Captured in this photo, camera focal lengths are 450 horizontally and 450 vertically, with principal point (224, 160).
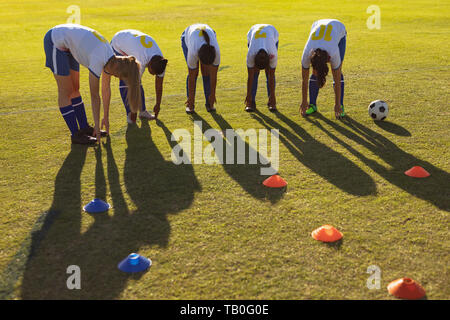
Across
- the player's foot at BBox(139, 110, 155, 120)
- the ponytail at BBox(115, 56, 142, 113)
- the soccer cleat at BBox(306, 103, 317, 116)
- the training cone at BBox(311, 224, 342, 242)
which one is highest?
the ponytail at BBox(115, 56, 142, 113)

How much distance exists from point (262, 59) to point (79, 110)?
117 inches

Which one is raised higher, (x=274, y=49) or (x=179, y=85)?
(x=274, y=49)

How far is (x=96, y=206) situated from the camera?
4688mm

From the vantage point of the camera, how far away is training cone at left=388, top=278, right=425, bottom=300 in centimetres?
329

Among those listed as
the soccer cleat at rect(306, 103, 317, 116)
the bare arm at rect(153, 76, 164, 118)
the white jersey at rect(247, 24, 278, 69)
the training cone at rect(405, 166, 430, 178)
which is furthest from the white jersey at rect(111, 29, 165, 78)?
the training cone at rect(405, 166, 430, 178)

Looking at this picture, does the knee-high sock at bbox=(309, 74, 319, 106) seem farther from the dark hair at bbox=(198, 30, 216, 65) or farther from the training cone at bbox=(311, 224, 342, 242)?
the training cone at bbox=(311, 224, 342, 242)

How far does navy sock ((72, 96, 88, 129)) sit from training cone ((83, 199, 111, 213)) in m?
2.50

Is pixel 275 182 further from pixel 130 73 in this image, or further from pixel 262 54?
pixel 262 54

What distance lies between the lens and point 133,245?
405cm

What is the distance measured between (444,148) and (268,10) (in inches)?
901

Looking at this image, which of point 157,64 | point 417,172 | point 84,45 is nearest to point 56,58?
point 84,45

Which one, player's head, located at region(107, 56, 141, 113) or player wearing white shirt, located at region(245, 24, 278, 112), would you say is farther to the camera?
player wearing white shirt, located at region(245, 24, 278, 112)
